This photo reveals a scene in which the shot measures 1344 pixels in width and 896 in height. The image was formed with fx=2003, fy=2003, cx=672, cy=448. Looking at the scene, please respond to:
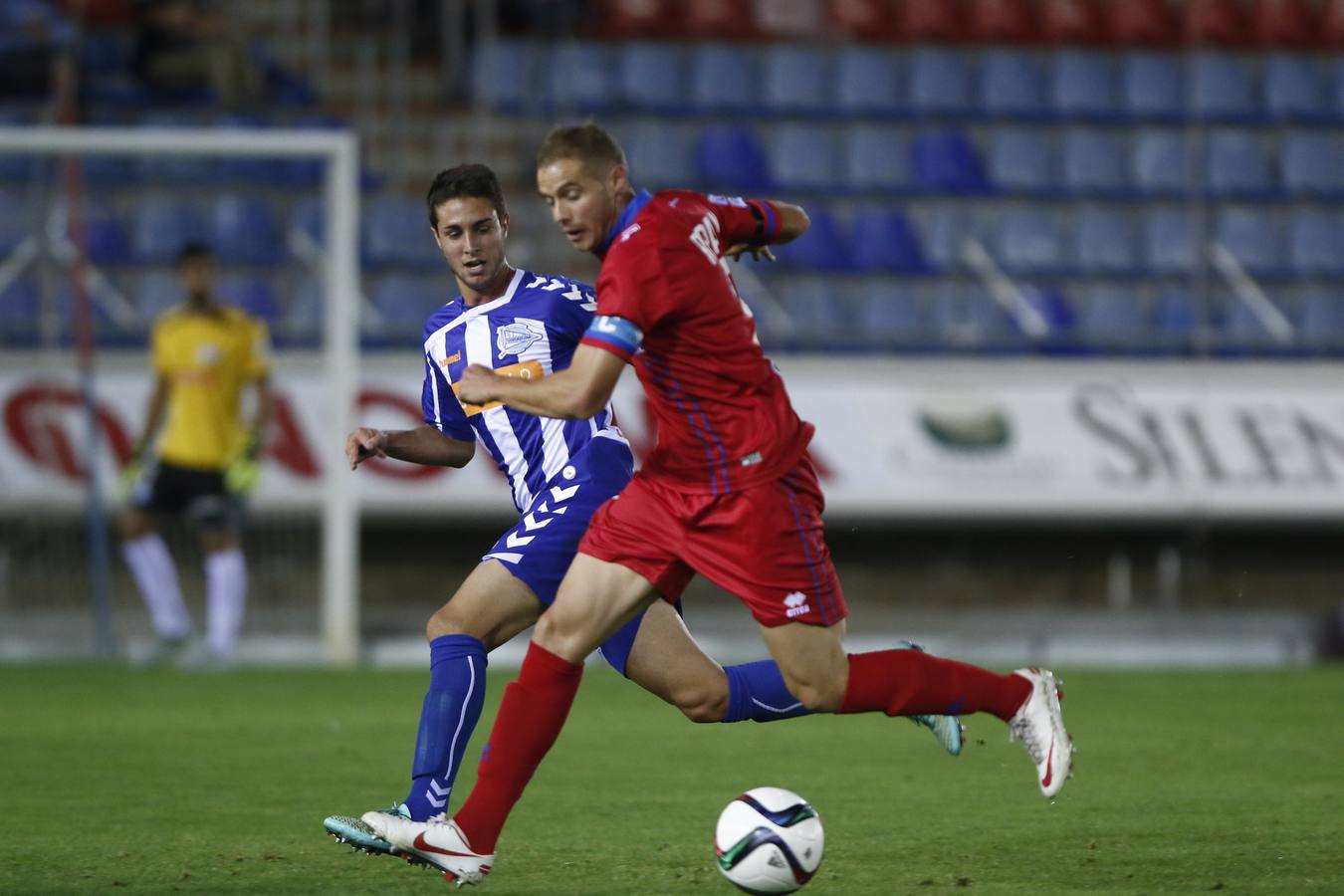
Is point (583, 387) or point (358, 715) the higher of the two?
point (583, 387)

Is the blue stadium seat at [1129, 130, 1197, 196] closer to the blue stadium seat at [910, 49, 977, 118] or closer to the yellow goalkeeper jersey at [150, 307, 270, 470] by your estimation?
the blue stadium seat at [910, 49, 977, 118]

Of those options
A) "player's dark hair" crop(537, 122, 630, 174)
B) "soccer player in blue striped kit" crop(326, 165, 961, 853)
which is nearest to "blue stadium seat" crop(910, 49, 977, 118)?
"soccer player in blue striped kit" crop(326, 165, 961, 853)

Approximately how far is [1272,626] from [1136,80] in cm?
465

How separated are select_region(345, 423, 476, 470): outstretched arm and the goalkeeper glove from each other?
561 centimetres

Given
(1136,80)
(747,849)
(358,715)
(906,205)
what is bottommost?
(358,715)

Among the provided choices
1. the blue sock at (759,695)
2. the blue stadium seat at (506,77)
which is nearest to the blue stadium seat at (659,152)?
the blue stadium seat at (506,77)

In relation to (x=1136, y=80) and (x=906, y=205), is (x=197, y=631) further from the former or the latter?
(x=1136, y=80)

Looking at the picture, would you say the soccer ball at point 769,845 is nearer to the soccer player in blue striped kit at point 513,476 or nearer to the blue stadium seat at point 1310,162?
the soccer player in blue striped kit at point 513,476

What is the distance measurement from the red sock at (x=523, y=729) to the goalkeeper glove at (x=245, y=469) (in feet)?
21.8

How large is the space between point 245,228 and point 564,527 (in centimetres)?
926

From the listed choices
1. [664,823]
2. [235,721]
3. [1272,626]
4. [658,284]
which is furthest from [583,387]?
[1272,626]

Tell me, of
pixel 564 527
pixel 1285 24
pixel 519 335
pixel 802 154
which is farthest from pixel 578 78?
pixel 564 527

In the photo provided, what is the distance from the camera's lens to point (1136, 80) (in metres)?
15.8

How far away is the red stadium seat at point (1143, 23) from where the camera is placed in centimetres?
1627
